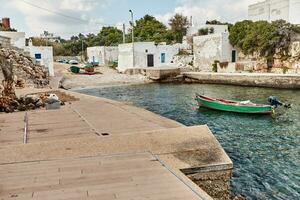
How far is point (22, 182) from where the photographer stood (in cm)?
504

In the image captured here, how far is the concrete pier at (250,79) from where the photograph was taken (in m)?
30.8

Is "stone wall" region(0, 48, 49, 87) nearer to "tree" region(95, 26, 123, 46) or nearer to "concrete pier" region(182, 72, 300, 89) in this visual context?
"concrete pier" region(182, 72, 300, 89)

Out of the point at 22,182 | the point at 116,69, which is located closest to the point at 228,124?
the point at 22,182

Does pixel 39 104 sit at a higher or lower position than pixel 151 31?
lower

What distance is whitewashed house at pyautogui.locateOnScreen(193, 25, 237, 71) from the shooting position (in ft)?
138

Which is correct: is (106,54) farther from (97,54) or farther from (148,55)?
(148,55)

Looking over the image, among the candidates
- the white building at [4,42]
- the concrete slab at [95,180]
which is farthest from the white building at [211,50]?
the concrete slab at [95,180]

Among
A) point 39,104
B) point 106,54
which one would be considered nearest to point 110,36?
point 106,54

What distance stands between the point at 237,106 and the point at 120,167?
1507cm

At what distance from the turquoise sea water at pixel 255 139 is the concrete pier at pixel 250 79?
2617mm

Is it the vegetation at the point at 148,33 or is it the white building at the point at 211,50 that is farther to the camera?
the vegetation at the point at 148,33

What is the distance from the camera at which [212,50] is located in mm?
43000

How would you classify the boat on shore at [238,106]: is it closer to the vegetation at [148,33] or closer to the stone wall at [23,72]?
the stone wall at [23,72]

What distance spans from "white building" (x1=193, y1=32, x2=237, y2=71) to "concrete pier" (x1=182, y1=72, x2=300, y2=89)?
471cm
